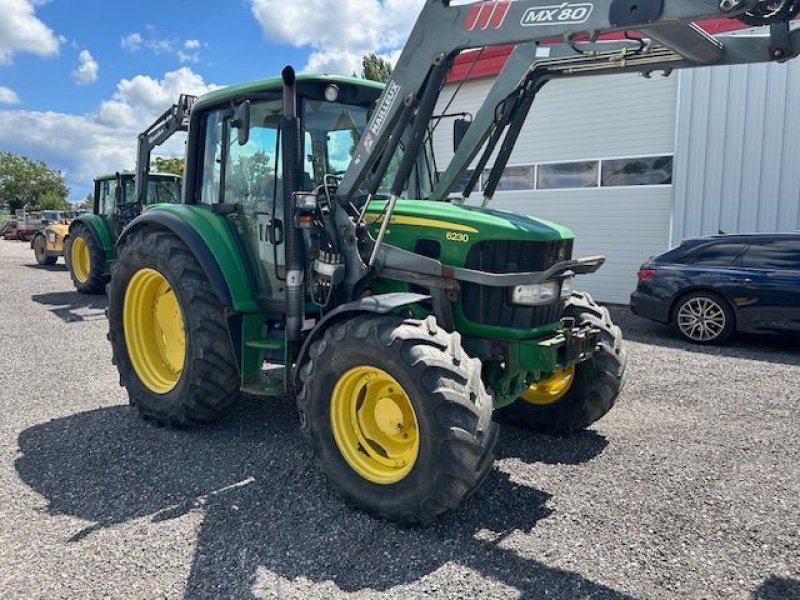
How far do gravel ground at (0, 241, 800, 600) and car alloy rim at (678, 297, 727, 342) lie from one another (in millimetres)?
2962

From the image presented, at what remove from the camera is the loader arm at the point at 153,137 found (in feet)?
34.0

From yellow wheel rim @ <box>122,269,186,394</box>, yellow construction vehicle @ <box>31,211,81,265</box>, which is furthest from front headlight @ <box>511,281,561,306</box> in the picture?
yellow construction vehicle @ <box>31,211,81,265</box>

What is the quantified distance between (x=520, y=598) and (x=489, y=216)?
6.82 feet

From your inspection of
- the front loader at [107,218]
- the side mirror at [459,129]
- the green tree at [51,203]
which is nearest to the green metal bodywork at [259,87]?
the side mirror at [459,129]

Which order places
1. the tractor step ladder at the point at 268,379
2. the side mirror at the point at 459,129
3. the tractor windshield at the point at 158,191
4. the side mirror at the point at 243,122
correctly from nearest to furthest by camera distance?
the side mirror at the point at 243,122 → the tractor step ladder at the point at 268,379 → the side mirror at the point at 459,129 → the tractor windshield at the point at 158,191

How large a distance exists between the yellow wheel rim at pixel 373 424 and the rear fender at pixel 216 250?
1.20 m

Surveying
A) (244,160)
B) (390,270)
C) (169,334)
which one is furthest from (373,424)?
(169,334)

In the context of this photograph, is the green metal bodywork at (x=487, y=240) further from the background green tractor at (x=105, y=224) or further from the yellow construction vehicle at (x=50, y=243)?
the yellow construction vehicle at (x=50, y=243)

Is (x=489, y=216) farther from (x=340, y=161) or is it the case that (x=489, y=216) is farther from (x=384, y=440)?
(x=384, y=440)

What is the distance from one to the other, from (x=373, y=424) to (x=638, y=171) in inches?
370

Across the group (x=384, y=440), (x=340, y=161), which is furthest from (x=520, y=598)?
(x=340, y=161)

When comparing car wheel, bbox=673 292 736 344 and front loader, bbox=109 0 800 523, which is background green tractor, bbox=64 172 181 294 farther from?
car wheel, bbox=673 292 736 344

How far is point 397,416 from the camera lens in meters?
3.58

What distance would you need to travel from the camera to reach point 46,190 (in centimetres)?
7569
